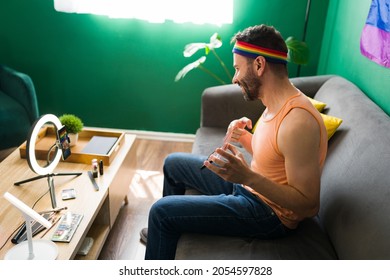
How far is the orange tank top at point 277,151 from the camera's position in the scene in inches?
48.9

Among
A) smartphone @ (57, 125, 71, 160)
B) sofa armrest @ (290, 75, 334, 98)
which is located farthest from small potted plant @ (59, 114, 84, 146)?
sofa armrest @ (290, 75, 334, 98)

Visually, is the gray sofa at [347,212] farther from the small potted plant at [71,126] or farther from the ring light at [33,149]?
the small potted plant at [71,126]

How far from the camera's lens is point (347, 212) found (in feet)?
4.21

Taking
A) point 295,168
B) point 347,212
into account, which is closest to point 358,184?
point 347,212

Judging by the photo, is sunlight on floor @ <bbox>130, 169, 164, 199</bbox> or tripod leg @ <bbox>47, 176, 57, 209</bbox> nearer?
tripod leg @ <bbox>47, 176, 57, 209</bbox>

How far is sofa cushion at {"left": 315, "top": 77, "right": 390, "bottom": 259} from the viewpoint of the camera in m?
Result: 1.14

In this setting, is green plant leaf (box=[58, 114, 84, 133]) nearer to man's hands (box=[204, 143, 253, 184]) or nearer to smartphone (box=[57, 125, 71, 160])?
smartphone (box=[57, 125, 71, 160])

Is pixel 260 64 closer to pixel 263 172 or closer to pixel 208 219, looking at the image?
pixel 263 172

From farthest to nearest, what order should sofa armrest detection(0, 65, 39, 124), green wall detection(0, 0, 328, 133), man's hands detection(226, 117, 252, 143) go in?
1. green wall detection(0, 0, 328, 133)
2. sofa armrest detection(0, 65, 39, 124)
3. man's hands detection(226, 117, 252, 143)

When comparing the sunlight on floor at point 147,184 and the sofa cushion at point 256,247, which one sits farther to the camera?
the sunlight on floor at point 147,184

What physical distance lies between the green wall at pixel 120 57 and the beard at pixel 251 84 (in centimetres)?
148

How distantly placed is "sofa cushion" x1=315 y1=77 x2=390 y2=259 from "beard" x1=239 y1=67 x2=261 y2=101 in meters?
0.43

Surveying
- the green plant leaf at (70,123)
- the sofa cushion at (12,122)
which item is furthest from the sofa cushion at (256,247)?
the sofa cushion at (12,122)

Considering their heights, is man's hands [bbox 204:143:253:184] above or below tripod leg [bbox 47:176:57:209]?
above
